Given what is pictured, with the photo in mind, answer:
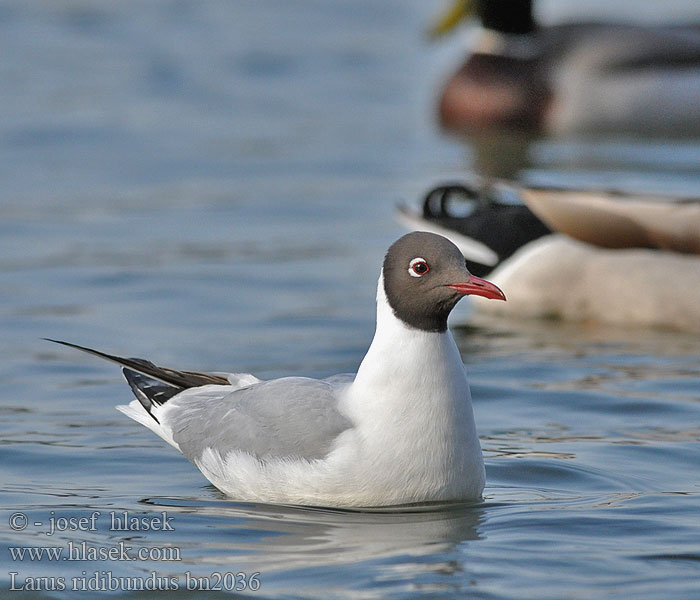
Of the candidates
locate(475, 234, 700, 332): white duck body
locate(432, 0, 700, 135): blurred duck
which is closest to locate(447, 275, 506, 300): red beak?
locate(475, 234, 700, 332): white duck body

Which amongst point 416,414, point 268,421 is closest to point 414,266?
point 416,414

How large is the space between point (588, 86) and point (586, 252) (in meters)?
6.97

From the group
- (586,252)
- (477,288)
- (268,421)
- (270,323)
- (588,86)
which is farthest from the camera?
(588,86)

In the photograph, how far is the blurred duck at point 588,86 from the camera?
16.6m

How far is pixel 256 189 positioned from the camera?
1421cm

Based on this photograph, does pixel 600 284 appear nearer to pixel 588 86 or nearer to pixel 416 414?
pixel 416 414

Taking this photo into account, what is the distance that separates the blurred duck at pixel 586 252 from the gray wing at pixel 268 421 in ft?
12.9

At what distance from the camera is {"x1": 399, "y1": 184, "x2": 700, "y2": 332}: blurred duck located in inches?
388

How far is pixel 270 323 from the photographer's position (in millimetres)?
9992

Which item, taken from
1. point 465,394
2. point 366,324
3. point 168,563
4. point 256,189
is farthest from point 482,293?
point 256,189

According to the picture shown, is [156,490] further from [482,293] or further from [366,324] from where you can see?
[366,324]

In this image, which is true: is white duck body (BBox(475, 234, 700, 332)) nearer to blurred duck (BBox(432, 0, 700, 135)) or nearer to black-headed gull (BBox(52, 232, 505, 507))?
black-headed gull (BBox(52, 232, 505, 507))

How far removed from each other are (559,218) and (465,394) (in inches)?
170

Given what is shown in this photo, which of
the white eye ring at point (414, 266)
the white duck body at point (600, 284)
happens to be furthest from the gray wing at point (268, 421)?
the white duck body at point (600, 284)
